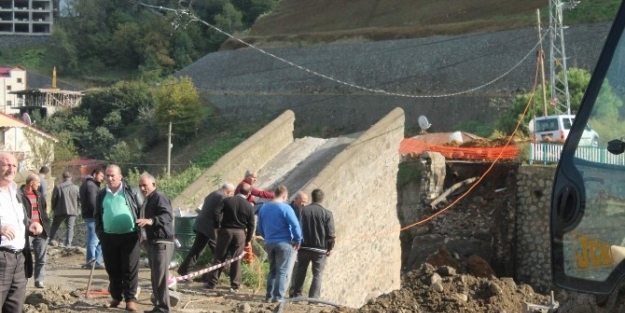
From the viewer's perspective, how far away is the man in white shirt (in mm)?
8992

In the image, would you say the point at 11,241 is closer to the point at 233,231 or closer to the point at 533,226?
the point at 233,231

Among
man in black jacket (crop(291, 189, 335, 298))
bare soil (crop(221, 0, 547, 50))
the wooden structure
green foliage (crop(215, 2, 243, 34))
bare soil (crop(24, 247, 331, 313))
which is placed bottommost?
bare soil (crop(24, 247, 331, 313))

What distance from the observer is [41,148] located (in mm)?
54125

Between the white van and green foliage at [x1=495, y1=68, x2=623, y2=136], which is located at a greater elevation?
green foliage at [x1=495, y1=68, x2=623, y2=136]

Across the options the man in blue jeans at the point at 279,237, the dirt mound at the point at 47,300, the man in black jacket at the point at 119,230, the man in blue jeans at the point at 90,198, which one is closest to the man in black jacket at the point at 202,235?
the man in blue jeans at the point at 90,198

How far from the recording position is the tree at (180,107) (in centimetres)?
7162

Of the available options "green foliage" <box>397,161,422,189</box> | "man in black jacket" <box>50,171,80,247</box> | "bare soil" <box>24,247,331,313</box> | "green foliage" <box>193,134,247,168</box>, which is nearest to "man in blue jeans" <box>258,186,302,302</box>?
"bare soil" <box>24,247,331,313</box>

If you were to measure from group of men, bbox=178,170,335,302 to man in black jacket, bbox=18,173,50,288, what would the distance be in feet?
7.21

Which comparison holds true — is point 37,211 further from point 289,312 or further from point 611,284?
point 611,284

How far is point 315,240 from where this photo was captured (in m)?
14.8

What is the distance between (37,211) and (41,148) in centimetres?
4323

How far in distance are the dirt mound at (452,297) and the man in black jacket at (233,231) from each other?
Answer: 7.19ft

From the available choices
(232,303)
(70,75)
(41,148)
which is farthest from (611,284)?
(70,75)

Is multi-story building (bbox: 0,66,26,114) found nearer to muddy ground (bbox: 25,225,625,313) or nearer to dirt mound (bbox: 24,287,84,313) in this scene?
muddy ground (bbox: 25,225,625,313)
